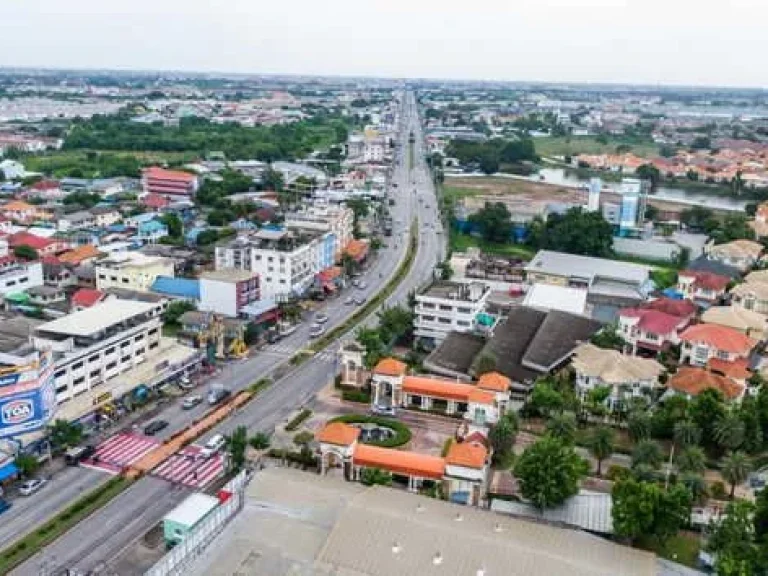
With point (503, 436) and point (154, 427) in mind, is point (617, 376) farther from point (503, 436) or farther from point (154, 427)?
point (154, 427)

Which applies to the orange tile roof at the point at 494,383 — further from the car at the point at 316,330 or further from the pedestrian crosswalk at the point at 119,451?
the pedestrian crosswalk at the point at 119,451

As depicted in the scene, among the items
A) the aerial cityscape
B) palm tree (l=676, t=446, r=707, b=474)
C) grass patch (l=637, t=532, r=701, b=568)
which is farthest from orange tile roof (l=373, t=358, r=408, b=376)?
grass patch (l=637, t=532, r=701, b=568)

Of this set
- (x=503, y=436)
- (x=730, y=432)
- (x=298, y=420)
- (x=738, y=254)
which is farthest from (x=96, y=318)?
(x=738, y=254)

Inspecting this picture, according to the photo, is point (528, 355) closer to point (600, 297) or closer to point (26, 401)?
point (600, 297)

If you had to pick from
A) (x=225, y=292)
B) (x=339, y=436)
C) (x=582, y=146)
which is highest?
(x=582, y=146)

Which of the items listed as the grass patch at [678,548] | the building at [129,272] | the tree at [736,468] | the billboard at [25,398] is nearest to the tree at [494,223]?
the building at [129,272]

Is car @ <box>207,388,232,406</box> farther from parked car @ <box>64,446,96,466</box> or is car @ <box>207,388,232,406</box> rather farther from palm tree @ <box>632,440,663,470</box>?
palm tree @ <box>632,440,663,470</box>
